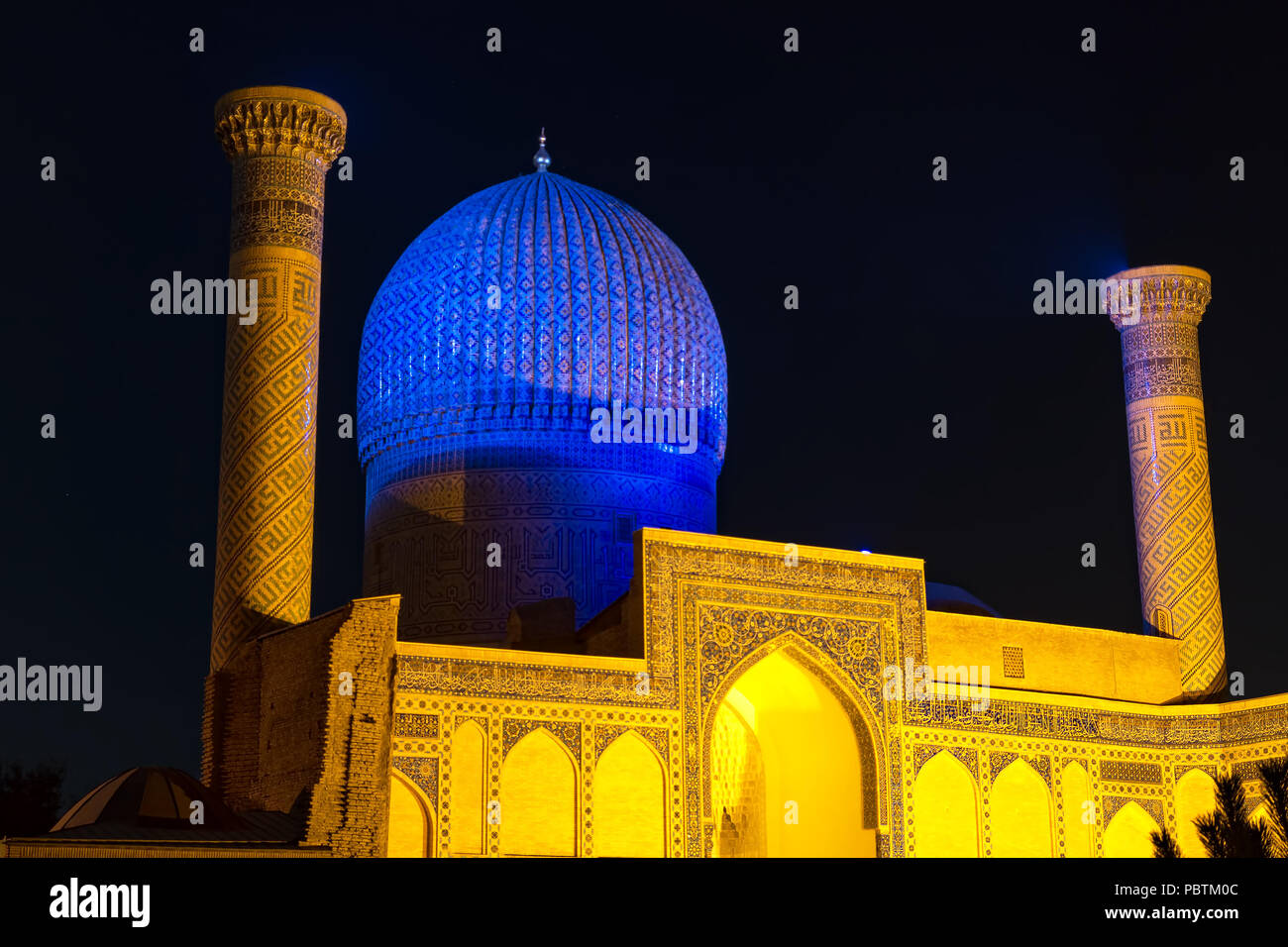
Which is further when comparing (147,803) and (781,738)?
(781,738)

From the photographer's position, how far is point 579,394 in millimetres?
15594

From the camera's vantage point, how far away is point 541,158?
17.6m

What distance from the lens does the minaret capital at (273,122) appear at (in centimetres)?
1370

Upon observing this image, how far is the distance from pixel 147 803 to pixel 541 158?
9.05 m

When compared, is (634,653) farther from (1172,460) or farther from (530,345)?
(1172,460)

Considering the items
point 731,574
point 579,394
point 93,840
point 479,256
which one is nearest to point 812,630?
point 731,574

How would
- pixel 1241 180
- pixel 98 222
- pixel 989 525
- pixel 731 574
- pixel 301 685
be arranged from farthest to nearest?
pixel 989 525, pixel 1241 180, pixel 98 222, pixel 731 574, pixel 301 685

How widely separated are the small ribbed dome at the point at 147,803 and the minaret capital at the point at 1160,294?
10.2 metres

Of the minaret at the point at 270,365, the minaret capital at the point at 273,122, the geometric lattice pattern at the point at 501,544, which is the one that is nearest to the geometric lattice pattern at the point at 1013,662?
the geometric lattice pattern at the point at 501,544

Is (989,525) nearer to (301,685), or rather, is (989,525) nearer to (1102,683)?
(1102,683)

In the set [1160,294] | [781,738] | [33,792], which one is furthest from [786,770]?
[33,792]

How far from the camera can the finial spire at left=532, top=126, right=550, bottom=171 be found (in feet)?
57.7

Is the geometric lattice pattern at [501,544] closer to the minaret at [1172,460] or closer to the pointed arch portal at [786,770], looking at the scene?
the pointed arch portal at [786,770]
